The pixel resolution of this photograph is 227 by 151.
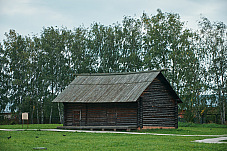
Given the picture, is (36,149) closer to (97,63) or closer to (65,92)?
(65,92)

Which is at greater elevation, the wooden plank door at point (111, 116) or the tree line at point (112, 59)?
the tree line at point (112, 59)

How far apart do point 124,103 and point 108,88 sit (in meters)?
3.25

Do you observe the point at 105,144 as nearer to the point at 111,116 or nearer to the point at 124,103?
the point at 124,103

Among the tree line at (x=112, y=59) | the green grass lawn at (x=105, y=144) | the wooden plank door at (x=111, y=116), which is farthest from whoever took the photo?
the tree line at (x=112, y=59)

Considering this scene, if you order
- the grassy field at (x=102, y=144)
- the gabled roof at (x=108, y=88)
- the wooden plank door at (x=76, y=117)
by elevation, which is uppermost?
the gabled roof at (x=108, y=88)

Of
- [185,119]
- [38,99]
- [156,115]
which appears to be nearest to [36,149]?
[156,115]

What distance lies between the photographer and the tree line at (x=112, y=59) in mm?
49250

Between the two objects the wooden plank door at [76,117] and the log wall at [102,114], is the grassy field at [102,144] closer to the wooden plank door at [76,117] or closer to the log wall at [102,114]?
the log wall at [102,114]

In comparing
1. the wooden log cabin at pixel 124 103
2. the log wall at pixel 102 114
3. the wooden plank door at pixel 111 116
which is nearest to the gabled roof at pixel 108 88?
the wooden log cabin at pixel 124 103

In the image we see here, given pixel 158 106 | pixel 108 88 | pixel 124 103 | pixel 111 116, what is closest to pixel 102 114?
pixel 111 116

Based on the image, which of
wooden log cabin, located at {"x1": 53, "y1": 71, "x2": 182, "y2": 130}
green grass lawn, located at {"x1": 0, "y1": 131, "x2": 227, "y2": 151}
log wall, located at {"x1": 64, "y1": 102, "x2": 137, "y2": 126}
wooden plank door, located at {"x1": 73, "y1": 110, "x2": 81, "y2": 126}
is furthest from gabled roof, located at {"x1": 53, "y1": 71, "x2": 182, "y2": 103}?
green grass lawn, located at {"x1": 0, "y1": 131, "x2": 227, "y2": 151}

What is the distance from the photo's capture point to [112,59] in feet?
181

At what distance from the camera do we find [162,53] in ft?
172

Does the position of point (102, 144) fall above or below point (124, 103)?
below
